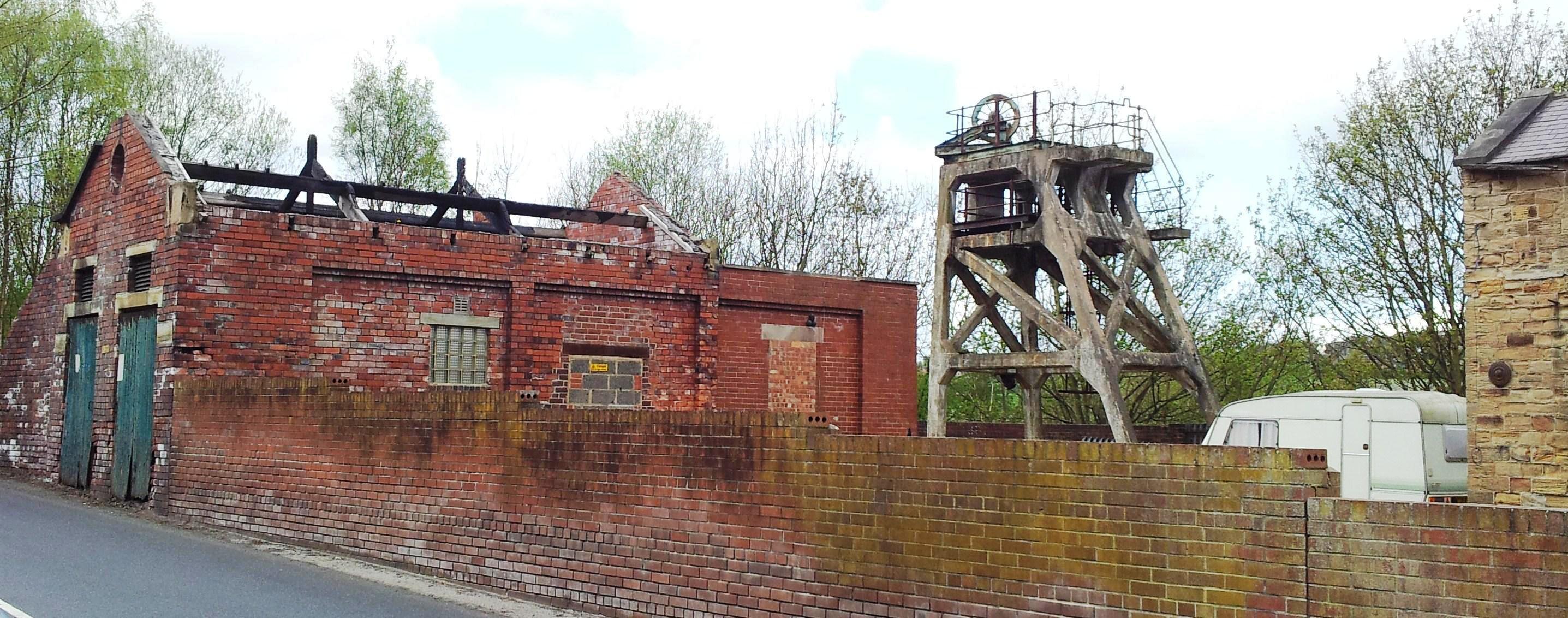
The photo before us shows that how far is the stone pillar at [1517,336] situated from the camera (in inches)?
437

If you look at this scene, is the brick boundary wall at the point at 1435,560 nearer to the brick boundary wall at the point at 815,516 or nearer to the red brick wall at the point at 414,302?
the brick boundary wall at the point at 815,516

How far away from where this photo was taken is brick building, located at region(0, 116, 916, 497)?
16.4m

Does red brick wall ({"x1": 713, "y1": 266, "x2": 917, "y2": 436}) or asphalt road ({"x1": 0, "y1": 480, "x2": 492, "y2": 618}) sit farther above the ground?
red brick wall ({"x1": 713, "y1": 266, "x2": 917, "y2": 436})

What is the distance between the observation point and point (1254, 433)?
50.7 ft

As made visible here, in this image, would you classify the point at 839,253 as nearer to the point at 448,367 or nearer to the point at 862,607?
the point at 448,367

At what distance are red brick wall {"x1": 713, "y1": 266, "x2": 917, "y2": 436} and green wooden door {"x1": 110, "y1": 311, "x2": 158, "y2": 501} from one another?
814 centimetres

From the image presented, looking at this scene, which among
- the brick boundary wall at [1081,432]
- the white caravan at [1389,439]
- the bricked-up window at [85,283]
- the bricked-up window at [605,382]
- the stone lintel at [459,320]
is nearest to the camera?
the white caravan at [1389,439]

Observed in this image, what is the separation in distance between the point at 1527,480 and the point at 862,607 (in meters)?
6.01

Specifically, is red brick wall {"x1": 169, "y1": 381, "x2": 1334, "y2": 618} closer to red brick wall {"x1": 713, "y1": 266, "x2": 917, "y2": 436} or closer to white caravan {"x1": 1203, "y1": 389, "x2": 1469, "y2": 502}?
white caravan {"x1": 1203, "y1": 389, "x2": 1469, "y2": 502}

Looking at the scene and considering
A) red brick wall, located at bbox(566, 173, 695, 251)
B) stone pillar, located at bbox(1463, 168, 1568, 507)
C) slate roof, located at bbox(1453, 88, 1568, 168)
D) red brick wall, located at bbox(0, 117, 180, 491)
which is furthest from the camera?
red brick wall, located at bbox(566, 173, 695, 251)

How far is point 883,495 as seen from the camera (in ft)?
30.7

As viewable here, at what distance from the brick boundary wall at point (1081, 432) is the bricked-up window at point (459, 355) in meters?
9.11

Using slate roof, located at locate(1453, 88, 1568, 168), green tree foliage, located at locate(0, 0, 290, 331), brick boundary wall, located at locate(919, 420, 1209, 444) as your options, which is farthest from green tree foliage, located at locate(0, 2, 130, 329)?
slate roof, located at locate(1453, 88, 1568, 168)

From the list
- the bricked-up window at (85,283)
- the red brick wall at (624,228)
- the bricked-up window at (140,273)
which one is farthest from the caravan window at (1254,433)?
the bricked-up window at (85,283)
